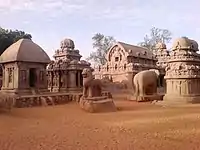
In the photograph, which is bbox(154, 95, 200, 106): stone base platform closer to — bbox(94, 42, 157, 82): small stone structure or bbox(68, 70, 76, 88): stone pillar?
bbox(68, 70, 76, 88): stone pillar

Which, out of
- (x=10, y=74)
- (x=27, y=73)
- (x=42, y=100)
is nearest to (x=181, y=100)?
(x=42, y=100)

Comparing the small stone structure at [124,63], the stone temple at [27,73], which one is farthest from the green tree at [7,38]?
the stone temple at [27,73]

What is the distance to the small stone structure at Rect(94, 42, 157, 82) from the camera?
30.5 metres

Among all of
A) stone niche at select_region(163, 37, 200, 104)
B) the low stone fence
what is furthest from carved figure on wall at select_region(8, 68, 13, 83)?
stone niche at select_region(163, 37, 200, 104)

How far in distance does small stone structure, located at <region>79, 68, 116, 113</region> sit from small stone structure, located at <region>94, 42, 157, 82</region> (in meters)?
15.4

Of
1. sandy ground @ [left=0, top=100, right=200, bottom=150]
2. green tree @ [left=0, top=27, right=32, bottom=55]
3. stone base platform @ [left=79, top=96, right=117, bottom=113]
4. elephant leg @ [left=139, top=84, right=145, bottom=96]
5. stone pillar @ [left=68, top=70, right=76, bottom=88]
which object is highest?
green tree @ [left=0, top=27, right=32, bottom=55]

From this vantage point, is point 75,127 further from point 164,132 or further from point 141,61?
point 141,61

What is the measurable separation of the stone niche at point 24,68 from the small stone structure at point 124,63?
12958 mm

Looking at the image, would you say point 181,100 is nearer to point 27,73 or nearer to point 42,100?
point 42,100

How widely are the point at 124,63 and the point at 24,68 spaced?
15733 millimetres

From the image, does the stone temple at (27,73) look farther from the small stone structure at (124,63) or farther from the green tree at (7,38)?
the green tree at (7,38)

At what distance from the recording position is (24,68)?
727 inches

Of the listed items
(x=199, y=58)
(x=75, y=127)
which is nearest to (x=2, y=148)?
(x=75, y=127)

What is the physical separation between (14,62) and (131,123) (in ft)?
38.6
